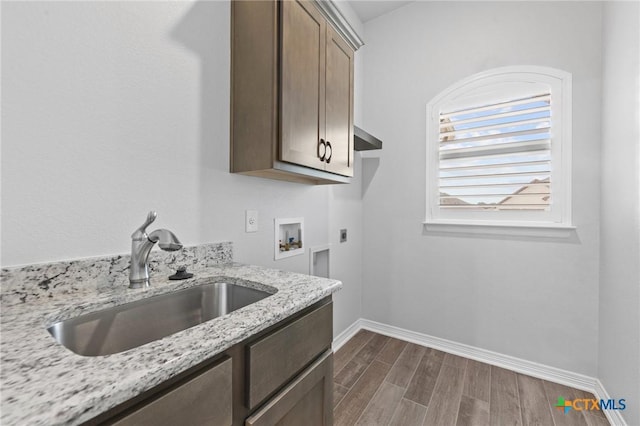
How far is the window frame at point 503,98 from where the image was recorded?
1.90m

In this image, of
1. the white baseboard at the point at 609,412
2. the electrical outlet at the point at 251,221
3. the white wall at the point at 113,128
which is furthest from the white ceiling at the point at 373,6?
the white baseboard at the point at 609,412

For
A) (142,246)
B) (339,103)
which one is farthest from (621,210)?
(142,246)

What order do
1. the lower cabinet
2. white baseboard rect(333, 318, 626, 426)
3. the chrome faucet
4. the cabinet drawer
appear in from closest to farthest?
the lower cabinet < the cabinet drawer < the chrome faucet < white baseboard rect(333, 318, 626, 426)

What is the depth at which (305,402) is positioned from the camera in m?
0.91

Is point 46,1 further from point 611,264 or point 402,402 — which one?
point 611,264

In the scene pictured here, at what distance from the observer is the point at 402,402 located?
67.0 inches

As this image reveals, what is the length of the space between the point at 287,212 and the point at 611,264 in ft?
6.50

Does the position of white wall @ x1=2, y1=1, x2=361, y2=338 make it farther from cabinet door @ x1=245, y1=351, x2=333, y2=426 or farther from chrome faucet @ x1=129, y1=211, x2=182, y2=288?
cabinet door @ x1=245, y1=351, x2=333, y2=426

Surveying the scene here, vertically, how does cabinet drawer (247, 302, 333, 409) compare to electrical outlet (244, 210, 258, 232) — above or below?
below

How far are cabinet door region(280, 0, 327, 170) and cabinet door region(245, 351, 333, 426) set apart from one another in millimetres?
860

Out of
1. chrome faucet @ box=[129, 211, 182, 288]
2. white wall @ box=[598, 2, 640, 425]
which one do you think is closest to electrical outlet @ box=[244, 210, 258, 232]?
chrome faucet @ box=[129, 211, 182, 288]

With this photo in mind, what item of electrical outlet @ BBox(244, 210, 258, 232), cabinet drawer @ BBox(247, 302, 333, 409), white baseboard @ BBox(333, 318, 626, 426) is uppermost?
electrical outlet @ BBox(244, 210, 258, 232)

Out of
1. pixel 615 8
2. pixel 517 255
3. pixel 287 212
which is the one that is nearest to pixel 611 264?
pixel 517 255

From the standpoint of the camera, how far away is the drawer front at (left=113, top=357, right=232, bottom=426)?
483 millimetres
